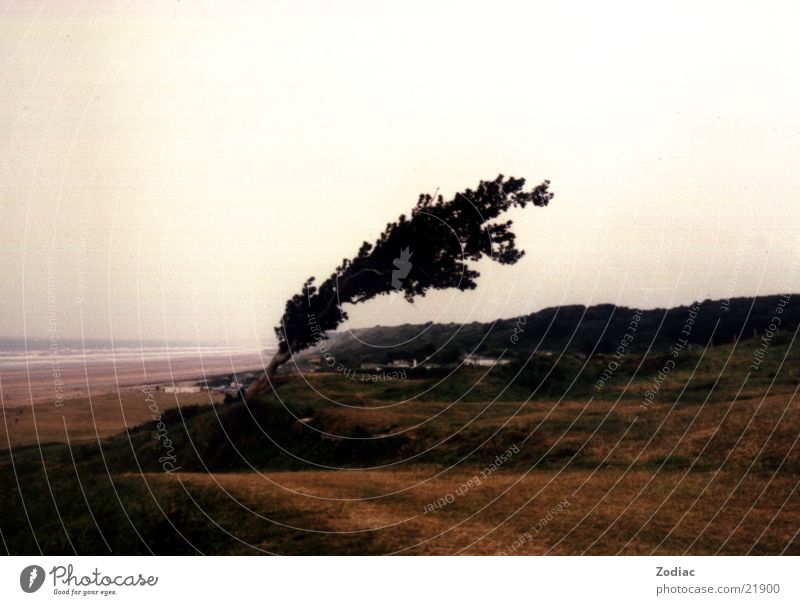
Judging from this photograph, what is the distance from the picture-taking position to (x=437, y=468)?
1087 centimetres

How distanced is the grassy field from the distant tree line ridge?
27cm

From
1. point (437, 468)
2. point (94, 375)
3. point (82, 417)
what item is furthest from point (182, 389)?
point (437, 468)

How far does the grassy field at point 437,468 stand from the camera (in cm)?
995

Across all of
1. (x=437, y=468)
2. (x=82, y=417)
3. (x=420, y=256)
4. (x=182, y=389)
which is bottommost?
(x=437, y=468)

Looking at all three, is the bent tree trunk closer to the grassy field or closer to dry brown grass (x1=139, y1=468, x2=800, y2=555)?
the grassy field

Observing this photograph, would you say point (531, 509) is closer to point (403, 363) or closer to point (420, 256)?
point (403, 363)

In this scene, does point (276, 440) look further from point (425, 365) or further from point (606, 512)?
point (606, 512)

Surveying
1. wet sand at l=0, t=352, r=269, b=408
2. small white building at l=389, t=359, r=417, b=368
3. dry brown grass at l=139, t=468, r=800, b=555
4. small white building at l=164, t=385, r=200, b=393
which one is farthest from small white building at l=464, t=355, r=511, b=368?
small white building at l=164, t=385, r=200, b=393

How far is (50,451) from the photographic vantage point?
10.8m

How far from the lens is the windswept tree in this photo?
36.5 ft

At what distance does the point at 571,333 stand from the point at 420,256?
2255 millimetres

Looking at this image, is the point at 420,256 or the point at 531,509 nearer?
the point at 531,509

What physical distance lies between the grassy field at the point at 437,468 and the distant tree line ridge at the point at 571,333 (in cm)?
27

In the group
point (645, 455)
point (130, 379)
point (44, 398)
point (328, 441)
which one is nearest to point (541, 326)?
point (645, 455)
